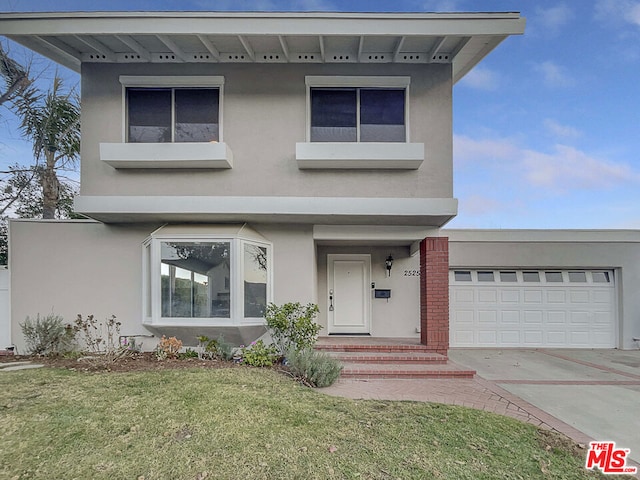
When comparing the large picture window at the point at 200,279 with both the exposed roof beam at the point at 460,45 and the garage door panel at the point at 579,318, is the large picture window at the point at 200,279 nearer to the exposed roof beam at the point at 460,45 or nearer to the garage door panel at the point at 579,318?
the exposed roof beam at the point at 460,45

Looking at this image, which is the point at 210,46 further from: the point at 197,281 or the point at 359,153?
the point at 197,281

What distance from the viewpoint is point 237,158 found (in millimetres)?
7824

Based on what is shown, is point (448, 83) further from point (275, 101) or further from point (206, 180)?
point (206, 180)

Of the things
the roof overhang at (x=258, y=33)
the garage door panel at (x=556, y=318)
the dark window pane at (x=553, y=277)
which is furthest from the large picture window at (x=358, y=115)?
the garage door panel at (x=556, y=318)

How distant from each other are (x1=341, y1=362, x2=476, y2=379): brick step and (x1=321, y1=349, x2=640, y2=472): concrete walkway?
0.21 meters

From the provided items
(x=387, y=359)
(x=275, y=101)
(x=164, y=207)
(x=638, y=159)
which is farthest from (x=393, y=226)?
(x=638, y=159)

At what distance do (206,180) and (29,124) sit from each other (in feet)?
34.0

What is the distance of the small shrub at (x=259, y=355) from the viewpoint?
6961mm

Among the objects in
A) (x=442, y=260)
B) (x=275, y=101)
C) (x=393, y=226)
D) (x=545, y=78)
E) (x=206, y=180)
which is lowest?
(x=442, y=260)

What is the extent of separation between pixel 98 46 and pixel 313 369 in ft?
26.4

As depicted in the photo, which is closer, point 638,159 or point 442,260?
point 442,260

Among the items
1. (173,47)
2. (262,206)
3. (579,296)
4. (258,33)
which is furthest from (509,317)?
(173,47)

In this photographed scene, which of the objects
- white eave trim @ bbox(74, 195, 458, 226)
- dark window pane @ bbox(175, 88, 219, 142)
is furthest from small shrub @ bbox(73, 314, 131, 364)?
dark window pane @ bbox(175, 88, 219, 142)

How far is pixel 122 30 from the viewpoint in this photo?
7055mm
